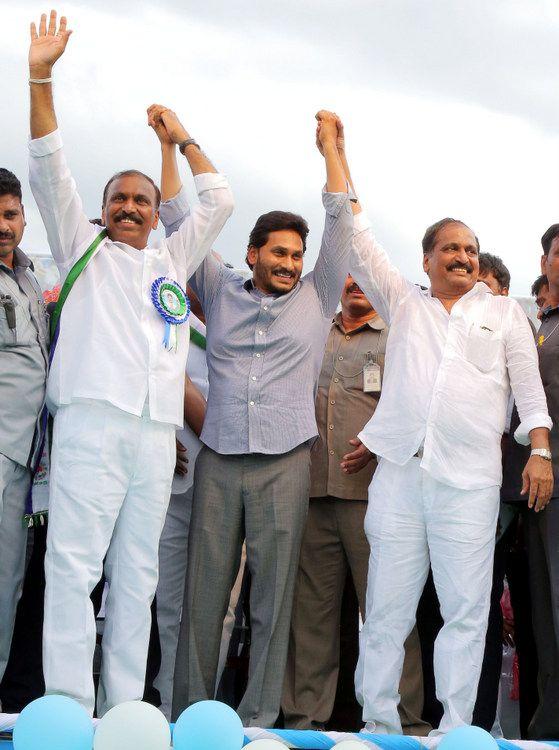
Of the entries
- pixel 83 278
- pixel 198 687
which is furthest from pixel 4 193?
pixel 198 687

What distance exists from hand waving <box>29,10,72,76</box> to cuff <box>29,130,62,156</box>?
0.24 meters

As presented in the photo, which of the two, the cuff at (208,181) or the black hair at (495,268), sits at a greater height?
the cuff at (208,181)

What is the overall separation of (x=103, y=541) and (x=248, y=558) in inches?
25.5

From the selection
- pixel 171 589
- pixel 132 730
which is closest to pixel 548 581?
pixel 171 589

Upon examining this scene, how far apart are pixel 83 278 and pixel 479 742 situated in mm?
2051

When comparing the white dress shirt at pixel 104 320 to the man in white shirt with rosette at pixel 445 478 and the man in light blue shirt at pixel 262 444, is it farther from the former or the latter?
the man in white shirt with rosette at pixel 445 478

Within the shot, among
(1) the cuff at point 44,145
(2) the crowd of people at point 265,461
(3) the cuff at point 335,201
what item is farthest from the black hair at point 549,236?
(1) the cuff at point 44,145

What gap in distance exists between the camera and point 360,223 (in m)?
4.09

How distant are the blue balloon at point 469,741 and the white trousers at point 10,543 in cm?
153

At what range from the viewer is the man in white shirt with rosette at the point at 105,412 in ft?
10.6

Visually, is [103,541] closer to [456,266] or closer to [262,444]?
[262,444]

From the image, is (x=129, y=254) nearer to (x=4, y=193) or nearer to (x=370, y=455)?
(x=4, y=193)

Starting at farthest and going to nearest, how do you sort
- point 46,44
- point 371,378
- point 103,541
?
point 371,378
point 46,44
point 103,541

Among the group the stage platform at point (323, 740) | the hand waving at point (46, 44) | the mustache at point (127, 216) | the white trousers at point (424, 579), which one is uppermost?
the hand waving at point (46, 44)
